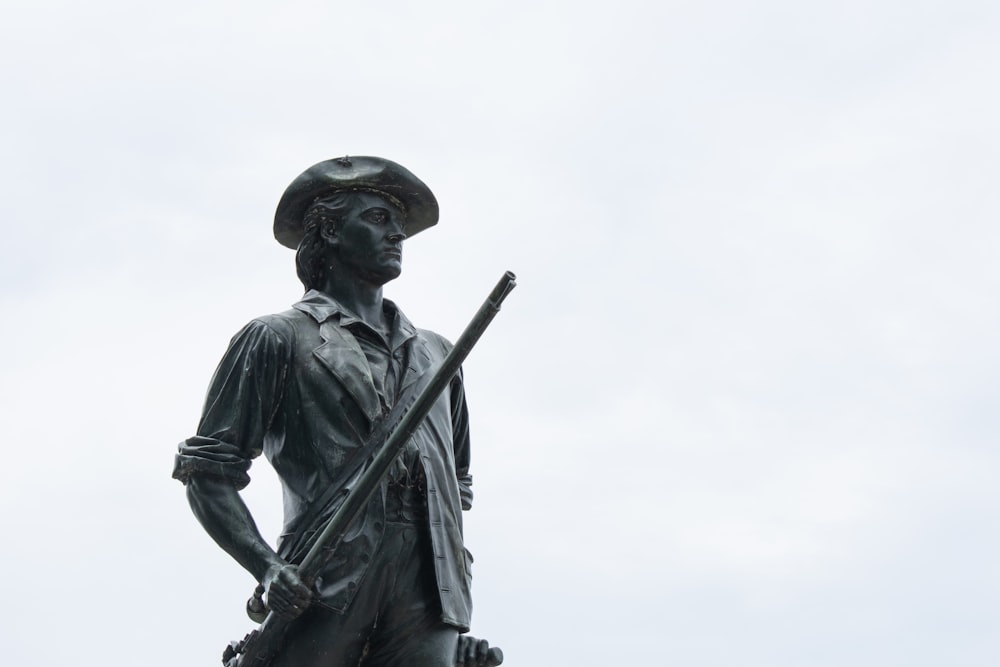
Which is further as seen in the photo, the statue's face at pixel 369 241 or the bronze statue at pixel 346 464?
the statue's face at pixel 369 241

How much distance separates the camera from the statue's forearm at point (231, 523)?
793 cm

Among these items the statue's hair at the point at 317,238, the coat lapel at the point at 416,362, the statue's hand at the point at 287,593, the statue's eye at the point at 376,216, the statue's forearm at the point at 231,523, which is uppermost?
the statue's eye at the point at 376,216

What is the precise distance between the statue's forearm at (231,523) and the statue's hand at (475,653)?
99cm

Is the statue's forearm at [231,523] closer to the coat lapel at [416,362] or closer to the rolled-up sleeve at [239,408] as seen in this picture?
the rolled-up sleeve at [239,408]

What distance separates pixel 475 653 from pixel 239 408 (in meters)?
1.57

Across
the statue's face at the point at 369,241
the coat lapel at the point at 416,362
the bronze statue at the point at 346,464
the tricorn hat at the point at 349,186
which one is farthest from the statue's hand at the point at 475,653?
the tricorn hat at the point at 349,186

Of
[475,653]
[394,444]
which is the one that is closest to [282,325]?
[394,444]

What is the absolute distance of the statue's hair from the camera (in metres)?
8.80

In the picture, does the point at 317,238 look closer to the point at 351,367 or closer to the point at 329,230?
the point at 329,230

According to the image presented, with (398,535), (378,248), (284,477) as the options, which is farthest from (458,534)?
(378,248)

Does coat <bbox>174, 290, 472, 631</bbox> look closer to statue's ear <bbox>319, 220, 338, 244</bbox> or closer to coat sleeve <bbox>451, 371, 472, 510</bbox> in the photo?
statue's ear <bbox>319, 220, 338, 244</bbox>

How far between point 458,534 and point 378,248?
1454 millimetres

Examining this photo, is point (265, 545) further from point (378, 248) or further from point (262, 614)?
point (378, 248)

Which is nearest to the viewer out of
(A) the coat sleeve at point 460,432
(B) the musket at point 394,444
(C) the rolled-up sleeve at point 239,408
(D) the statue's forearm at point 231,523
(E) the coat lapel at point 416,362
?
(B) the musket at point 394,444
